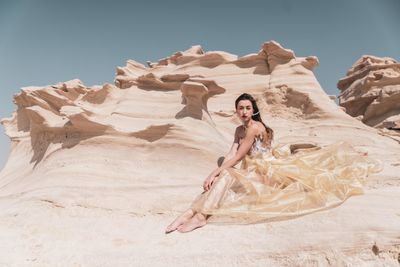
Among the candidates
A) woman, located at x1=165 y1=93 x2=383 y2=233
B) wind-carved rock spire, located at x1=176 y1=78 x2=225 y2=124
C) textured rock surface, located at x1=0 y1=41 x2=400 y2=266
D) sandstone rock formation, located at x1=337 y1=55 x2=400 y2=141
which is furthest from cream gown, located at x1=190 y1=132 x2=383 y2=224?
sandstone rock formation, located at x1=337 y1=55 x2=400 y2=141

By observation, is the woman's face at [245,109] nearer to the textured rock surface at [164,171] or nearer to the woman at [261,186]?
the woman at [261,186]

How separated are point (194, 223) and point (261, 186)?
0.78 m

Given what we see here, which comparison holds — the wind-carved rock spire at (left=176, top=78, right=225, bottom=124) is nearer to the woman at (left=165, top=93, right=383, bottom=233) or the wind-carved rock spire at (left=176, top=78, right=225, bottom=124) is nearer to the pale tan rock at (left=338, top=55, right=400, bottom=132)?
the woman at (left=165, top=93, right=383, bottom=233)

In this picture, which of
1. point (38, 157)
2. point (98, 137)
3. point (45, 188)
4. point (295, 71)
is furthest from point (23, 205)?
point (295, 71)

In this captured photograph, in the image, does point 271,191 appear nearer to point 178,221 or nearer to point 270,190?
point 270,190

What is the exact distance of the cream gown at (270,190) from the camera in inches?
118

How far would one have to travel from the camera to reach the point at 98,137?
5.34 m

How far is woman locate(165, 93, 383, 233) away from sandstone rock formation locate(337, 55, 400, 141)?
9.19 metres

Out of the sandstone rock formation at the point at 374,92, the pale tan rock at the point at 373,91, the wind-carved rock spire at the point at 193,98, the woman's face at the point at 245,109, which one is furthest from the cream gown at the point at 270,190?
the pale tan rock at the point at 373,91

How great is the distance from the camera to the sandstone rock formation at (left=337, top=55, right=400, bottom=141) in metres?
13.3

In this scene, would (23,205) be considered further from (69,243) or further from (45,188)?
(69,243)

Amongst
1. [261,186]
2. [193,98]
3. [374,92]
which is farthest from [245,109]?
[374,92]

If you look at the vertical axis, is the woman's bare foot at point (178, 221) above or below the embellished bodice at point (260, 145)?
below

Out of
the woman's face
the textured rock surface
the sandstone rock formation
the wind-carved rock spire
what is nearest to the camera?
the textured rock surface
